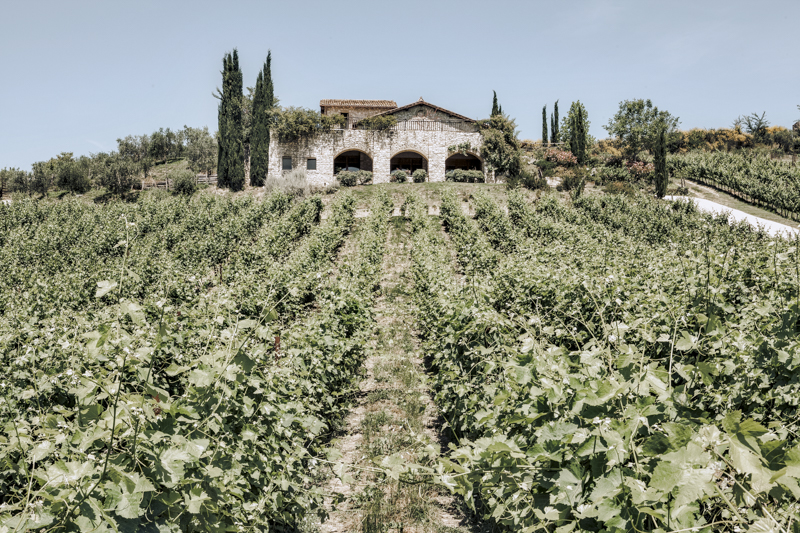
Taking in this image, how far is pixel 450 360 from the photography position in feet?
17.3

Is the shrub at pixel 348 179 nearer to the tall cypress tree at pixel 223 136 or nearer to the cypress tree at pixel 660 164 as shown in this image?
the tall cypress tree at pixel 223 136

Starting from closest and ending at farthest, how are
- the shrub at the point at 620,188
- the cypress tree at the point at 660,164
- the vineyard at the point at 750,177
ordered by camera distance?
the vineyard at the point at 750,177
the cypress tree at the point at 660,164
the shrub at the point at 620,188

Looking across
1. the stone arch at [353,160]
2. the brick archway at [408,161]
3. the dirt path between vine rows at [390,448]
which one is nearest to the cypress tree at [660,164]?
the brick archway at [408,161]

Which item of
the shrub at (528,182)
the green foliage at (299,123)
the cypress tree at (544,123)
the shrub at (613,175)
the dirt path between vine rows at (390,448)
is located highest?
the cypress tree at (544,123)

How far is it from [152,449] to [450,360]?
363cm

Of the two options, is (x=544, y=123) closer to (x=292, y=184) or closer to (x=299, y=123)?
(x=299, y=123)

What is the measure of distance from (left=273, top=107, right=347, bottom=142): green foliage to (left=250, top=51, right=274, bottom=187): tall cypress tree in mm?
617

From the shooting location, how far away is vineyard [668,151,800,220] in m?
21.8

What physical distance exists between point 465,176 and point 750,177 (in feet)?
48.2

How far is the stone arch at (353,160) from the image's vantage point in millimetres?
31609

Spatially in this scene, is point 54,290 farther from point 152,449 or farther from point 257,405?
point 152,449

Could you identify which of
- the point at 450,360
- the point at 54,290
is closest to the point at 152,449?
the point at 450,360

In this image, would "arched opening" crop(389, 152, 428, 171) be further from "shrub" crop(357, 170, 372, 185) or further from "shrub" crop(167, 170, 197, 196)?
"shrub" crop(167, 170, 197, 196)

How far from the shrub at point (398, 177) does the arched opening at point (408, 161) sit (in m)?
2.67
